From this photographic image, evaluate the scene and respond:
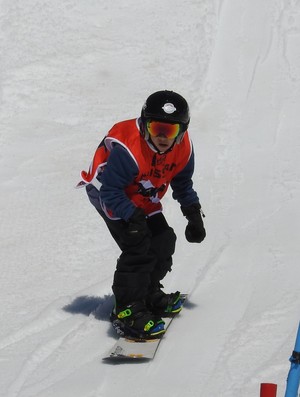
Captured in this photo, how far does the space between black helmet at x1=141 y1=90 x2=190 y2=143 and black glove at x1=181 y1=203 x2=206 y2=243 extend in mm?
689

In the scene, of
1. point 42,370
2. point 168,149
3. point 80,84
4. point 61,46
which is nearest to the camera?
point 42,370

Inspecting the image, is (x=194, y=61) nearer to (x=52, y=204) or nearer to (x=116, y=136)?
(x=52, y=204)

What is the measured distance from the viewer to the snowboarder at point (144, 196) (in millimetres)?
5453

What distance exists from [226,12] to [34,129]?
353cm

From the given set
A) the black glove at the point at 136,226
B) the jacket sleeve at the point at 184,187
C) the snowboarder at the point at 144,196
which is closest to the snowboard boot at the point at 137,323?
the snowboarder at the point at 144,196

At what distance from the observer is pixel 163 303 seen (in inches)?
236

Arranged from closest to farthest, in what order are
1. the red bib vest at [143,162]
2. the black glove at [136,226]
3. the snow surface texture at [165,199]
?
the snow surface texture at [165,199], the black glove at [136,226], the red bib vest at [143,162]

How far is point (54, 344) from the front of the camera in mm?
5590

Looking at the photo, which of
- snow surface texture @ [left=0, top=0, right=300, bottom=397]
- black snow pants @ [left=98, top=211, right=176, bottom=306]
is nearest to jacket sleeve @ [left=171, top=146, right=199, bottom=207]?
black snow pants @ [left=98, top=211, right=176, bottom=306]

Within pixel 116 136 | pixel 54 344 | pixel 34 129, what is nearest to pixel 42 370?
pixel 54 344

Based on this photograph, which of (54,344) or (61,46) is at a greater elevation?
(61,46)

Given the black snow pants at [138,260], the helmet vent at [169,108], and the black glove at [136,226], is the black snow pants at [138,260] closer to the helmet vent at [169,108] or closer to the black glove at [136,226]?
the black glove at [136,226]

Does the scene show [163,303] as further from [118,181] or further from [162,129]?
[162,129]

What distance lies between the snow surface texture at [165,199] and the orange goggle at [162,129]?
4.10 feet
